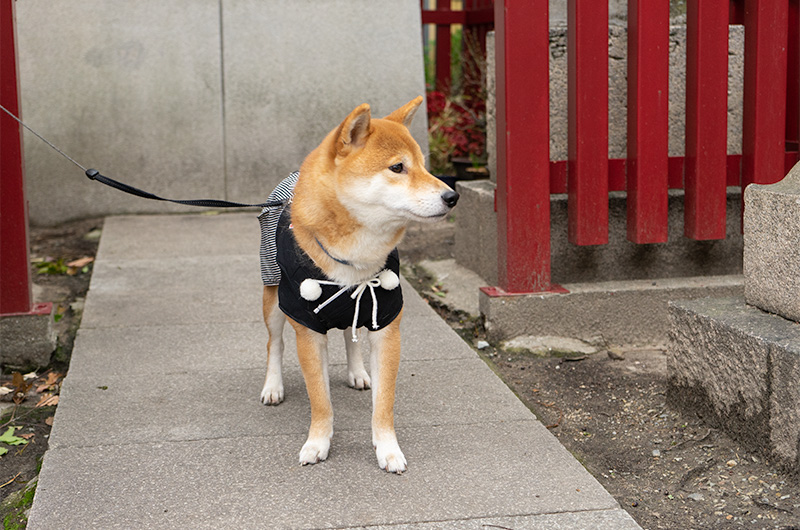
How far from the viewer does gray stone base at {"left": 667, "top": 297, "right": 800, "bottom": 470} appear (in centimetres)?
286

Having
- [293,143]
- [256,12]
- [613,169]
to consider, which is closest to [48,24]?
[256,12]

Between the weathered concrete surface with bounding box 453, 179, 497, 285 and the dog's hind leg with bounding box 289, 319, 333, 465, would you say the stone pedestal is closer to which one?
the dog's hind leg with bounding box 289, 319, 333, 465

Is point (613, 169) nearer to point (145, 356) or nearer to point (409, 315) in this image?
point (409, 315)

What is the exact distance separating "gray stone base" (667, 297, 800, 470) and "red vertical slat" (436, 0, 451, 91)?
22.2 ft

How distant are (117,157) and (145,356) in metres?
3.95

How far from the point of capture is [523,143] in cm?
431

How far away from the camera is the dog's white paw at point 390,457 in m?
2.92

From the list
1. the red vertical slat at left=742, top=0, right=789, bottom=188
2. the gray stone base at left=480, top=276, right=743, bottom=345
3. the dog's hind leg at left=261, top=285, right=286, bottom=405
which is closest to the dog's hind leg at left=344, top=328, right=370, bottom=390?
the dog's hind leg at left=261, top=285, right=286, bottom=405

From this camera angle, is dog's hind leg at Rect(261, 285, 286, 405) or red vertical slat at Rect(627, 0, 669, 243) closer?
dog's hind leg at Rect(261, 285, 286, 405)

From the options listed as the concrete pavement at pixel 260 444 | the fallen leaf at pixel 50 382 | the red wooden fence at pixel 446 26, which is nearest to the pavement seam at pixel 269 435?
the concrete pavement at pixel 260 444

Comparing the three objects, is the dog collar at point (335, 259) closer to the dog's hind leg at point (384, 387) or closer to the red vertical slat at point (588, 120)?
the dog's hind leg at point (384, 387)

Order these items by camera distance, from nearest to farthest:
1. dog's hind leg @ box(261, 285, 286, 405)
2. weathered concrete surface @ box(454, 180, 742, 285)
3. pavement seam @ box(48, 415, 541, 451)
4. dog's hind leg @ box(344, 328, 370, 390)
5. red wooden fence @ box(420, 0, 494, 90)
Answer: pavement seam @ box(48, 415, 541, 451) → dog's hind leg @ box(261, 285, 286, 405) → dog's hind leg @ box(344, 328, 370, 390) → weathered concrete surface @ box(454, 180, 742, 285) → red wooden fence @ box(420, 0, 494, 90)

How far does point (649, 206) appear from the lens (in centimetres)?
441

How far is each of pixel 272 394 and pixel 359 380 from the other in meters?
0.40
